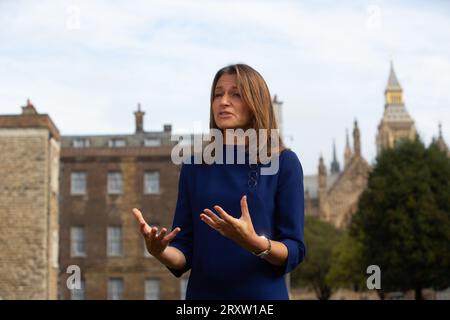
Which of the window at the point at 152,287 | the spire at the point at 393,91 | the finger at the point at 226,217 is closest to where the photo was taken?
the finger at the point at 226,217

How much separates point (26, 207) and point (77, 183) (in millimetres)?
13223

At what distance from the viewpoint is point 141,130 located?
238 feet

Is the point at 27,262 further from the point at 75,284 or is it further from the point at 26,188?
the point at 75,284

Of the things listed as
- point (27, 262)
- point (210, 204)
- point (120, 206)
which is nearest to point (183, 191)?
point (210, 204)

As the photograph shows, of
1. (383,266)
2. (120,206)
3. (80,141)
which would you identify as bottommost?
(383,266)

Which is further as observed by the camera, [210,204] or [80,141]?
[80,141]

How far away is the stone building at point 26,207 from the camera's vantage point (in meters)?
45.2

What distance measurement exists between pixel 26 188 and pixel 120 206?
13.0 meters

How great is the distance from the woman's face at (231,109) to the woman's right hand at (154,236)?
51cm

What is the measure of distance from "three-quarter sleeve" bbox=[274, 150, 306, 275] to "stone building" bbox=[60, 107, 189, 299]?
55042mm

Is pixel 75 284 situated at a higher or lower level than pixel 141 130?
lower

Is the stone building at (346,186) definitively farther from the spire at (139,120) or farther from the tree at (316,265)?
the spire at (139,120)

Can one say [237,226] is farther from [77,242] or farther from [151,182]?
[77,242]

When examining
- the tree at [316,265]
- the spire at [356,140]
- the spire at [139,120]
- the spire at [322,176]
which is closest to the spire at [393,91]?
the spire at [356,140]
